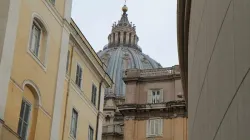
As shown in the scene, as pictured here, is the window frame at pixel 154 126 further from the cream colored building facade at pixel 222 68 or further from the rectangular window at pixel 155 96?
the cream colored building facade at pixel 222 68

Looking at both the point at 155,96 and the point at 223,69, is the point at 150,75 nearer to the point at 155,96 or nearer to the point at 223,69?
the point at 155,96

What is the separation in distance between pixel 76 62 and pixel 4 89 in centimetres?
1130

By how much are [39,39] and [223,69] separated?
1737 cm

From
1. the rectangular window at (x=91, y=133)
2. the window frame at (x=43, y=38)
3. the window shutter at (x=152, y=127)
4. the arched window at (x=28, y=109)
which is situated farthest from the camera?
the window shutter at (x=152, y=127)

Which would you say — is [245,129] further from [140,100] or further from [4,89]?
[140,100]

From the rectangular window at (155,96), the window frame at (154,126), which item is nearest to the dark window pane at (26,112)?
the window frame at (154,126)

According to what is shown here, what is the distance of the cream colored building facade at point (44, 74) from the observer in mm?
23281

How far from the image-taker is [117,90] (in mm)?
125688

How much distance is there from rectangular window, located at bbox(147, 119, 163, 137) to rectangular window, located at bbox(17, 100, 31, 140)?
3196 cm

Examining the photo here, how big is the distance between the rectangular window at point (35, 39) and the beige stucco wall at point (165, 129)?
2971cm

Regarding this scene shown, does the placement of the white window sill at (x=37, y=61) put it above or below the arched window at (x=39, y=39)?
below

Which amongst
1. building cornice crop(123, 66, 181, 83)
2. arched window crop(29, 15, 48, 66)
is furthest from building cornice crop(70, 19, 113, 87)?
building cornice crop(123, 66, 181, 83)

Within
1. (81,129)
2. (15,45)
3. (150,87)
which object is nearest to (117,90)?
(150,87)

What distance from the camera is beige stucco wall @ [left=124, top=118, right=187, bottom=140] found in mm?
54656
